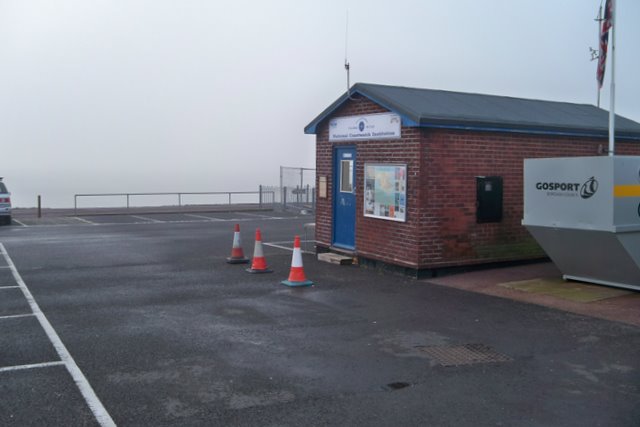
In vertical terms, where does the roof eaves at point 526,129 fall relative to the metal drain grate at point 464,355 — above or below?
above

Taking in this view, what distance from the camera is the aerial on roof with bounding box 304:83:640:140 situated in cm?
1259

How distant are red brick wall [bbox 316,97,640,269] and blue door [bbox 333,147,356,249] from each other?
0.30 meters

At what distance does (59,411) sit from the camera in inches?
233

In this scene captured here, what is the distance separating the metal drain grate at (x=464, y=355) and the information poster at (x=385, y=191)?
5001mm

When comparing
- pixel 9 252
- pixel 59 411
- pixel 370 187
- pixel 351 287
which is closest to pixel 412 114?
pixel 370 187

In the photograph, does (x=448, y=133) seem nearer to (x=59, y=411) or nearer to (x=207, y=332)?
(x=207, y=332)

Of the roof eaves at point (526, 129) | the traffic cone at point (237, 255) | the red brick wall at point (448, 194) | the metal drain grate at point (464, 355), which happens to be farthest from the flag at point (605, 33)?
the traffic cone at point (237, 255)

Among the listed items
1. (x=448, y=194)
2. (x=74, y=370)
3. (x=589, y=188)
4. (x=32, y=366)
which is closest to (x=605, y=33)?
(x=589, y=188)

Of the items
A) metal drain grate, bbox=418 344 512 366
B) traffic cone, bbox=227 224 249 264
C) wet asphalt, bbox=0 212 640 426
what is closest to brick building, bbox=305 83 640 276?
wet asphalt, bbox=0 212 640 426

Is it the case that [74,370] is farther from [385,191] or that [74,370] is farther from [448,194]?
[448,194]

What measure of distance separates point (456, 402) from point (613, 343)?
119 inches

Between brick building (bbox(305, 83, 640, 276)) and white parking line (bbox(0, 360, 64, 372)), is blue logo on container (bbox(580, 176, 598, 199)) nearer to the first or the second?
brick building (bbox(305, 83, 640, 276))

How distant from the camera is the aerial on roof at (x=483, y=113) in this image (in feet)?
41.3

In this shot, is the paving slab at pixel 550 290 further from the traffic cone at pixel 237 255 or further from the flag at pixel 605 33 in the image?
the traffic cone at pixel 237 255
